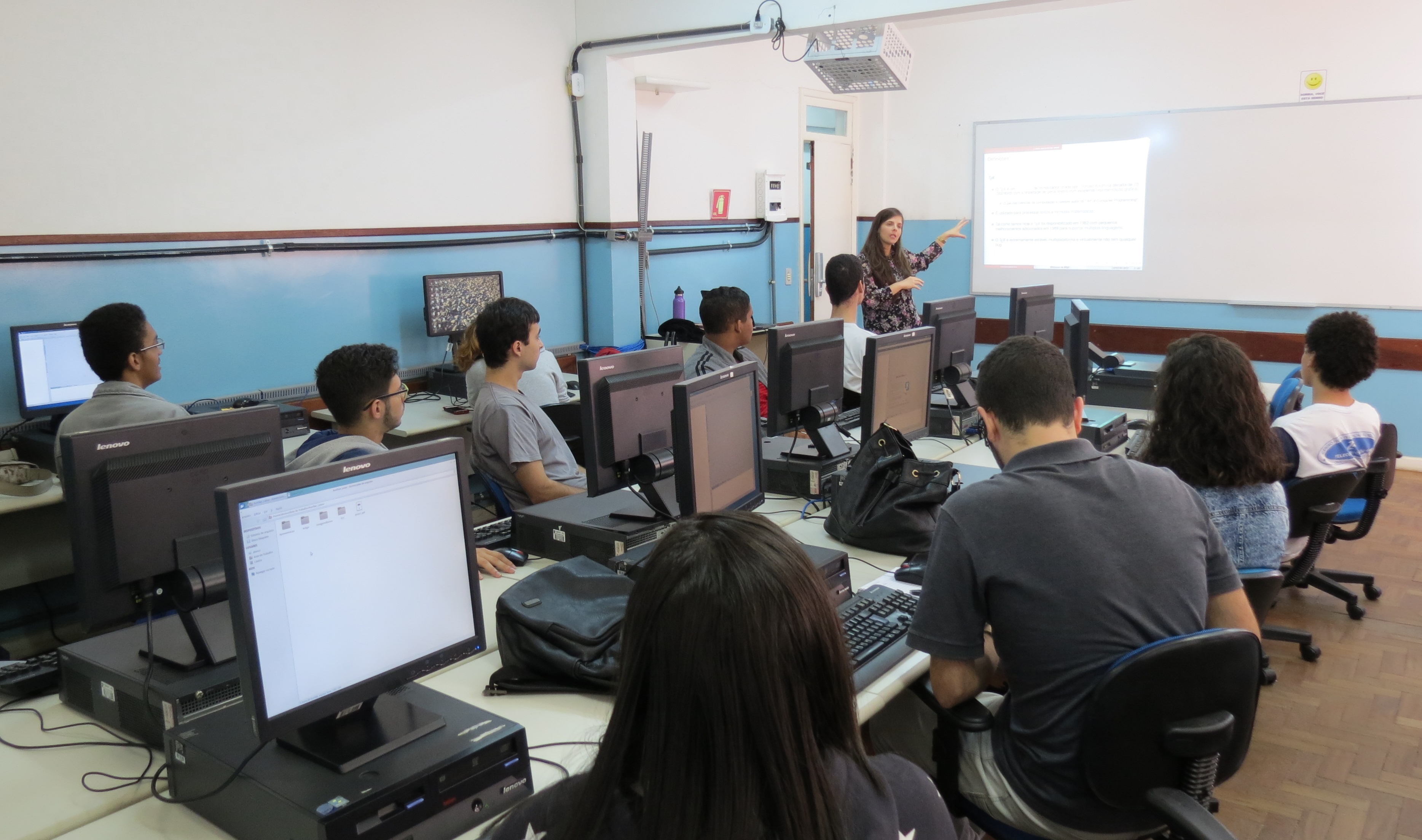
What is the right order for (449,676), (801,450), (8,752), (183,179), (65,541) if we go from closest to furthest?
1. (8,752)
2. (449,676)
3. (801,450)
4. (65,541)
5. (183,179)

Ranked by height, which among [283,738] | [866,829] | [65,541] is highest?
[866,829]

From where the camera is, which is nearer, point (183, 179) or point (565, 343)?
point (183, 179)

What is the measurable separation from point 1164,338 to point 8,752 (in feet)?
22.4

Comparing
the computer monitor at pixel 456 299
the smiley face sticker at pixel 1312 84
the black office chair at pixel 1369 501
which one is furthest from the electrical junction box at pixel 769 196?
the black office chair at pixel 1369 501

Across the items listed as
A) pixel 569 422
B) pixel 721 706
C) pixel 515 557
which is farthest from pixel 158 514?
pixel 569 422

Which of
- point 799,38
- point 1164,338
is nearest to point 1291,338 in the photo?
point 1164,338

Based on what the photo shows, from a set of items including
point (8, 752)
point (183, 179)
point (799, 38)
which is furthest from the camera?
point (799, 38)

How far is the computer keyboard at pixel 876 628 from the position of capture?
193cm

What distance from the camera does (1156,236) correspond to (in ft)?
21.8

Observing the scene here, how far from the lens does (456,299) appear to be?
500cm

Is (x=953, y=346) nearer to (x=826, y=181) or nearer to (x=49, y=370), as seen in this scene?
(x=49, y=370)

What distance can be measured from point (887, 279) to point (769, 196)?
2061 mm

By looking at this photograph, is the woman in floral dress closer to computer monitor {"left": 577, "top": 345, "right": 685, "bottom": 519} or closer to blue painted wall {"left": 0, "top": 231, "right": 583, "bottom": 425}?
blue painted wall {"left": 0, "top": 231, "right": 583, "bottom": 425}

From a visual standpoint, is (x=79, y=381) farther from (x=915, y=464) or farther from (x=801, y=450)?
(x=915, y=464)
